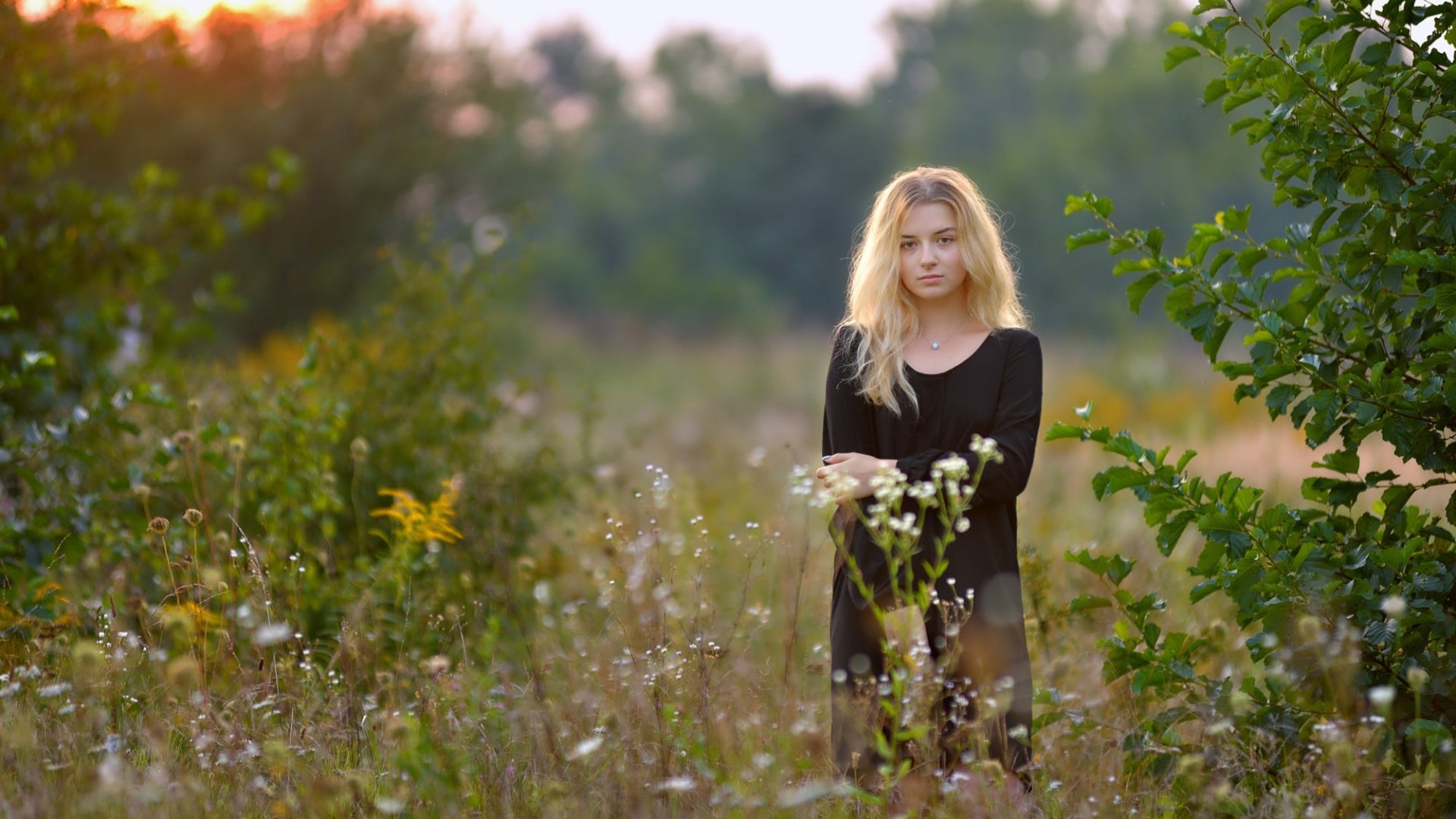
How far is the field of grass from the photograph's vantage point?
9.33ft

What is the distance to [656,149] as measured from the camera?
45.2m

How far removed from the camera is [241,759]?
3.06 metres

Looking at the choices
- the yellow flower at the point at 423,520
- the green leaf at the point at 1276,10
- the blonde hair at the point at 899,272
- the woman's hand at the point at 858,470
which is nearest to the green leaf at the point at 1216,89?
the green leaf at the point at 1276,10

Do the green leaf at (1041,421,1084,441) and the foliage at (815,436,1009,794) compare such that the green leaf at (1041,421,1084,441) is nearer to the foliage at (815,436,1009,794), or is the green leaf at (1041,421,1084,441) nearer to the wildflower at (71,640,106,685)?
the foliage at (815,436,1009,794)

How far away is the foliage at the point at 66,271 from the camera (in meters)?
4.40

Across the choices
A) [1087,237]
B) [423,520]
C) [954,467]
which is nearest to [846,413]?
[954,467]

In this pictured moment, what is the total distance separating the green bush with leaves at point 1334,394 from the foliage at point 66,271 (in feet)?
10.9

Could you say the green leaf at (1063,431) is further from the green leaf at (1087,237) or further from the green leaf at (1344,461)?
the green leaf at (1344,461)

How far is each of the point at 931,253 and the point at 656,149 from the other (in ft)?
140

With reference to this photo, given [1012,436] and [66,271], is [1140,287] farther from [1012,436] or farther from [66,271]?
[66,271]

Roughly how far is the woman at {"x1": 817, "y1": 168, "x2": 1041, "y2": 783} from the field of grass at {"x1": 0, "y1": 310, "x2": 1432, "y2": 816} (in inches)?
5.8

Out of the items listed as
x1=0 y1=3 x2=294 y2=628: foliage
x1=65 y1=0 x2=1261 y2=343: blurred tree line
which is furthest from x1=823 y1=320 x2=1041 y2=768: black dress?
x1=0 y1=3 x2=294 y2=628: foliage

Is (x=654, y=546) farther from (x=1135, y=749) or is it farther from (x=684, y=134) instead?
(x=684, y=134)

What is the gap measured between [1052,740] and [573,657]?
1.41m
